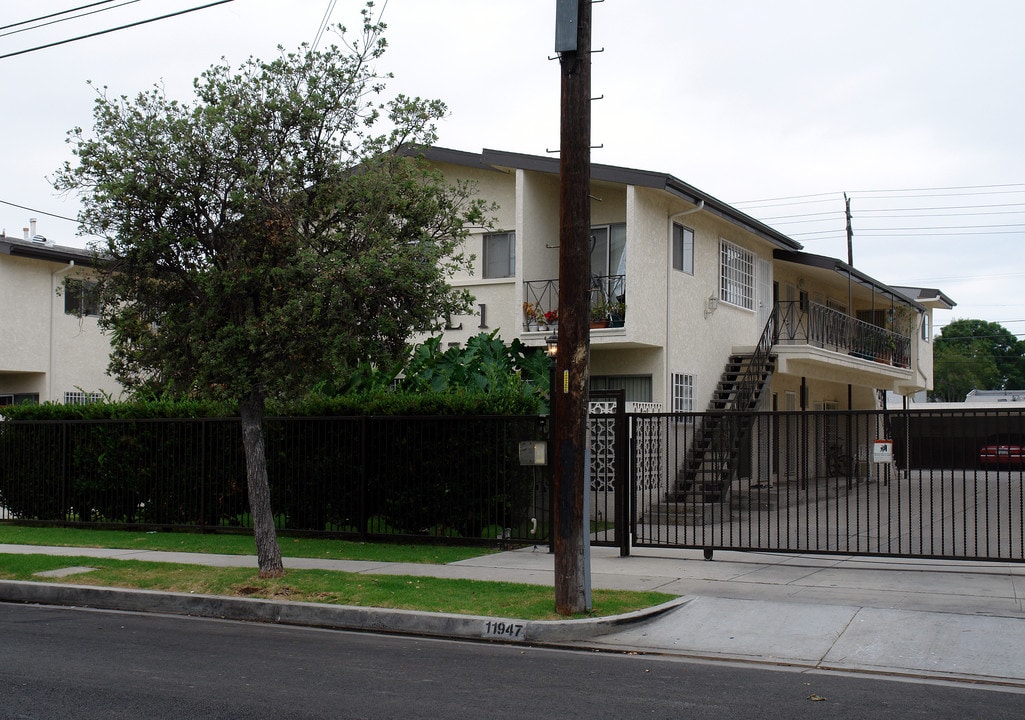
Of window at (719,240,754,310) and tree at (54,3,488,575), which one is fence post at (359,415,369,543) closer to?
tree at (54,3,488,575)

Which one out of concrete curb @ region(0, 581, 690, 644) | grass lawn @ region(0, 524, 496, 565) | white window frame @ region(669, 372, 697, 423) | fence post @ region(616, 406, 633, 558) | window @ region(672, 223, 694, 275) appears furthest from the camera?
window @ region(672, 223, 694, 275)

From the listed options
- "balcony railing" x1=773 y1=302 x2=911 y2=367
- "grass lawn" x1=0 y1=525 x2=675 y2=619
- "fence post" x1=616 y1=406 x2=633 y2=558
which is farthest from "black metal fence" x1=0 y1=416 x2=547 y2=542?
"balcony railing" x1=773 y1=302 x2=911 y2=367

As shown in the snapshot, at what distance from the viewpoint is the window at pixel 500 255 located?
22.0 m

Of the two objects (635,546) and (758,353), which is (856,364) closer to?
(758,353)

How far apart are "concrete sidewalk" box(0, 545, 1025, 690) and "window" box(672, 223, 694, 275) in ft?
29.5

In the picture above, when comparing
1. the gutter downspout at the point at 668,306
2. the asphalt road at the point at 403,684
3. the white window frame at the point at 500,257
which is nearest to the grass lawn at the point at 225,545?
the asphalt road at the point at 403,684

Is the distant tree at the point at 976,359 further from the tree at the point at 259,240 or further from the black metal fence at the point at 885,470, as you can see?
the tree at the point at 259,240

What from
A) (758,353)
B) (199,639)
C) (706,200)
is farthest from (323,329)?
(758,353)

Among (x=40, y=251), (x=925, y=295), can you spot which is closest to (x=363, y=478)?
(x=40, y=251)

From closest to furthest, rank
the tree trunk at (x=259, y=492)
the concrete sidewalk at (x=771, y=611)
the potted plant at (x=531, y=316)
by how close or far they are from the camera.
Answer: the concrete sidewalk at (x=771, y=611) < the tree trunk at (x=259, y=492) < the potted plant at (x=531, y=316)

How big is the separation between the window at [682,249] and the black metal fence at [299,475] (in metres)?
7.90

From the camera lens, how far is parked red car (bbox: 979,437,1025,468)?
12102 millimetres

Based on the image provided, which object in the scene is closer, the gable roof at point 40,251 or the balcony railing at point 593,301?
the balcony railing at point 593,301

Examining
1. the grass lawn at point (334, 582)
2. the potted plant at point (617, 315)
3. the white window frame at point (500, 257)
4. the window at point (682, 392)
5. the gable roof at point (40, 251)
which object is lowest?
the grass lawn at point (334, 582)
